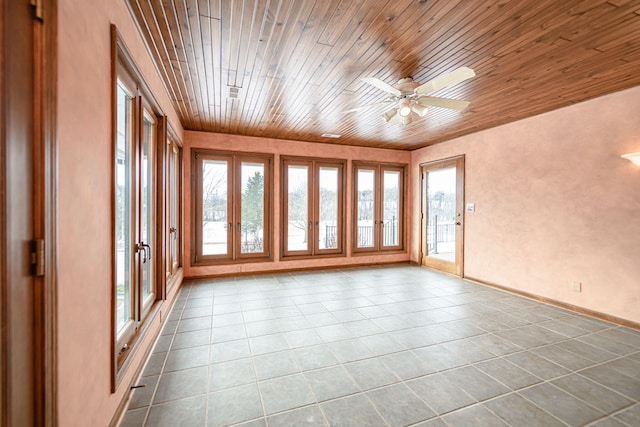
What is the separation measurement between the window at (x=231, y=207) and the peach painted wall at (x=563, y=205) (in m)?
4.03

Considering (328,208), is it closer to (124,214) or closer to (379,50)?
(379,50)

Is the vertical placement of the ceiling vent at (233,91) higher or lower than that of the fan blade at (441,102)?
higher

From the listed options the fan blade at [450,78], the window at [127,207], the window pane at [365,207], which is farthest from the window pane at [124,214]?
the window pane at [365,207]

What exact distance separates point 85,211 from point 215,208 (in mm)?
4110

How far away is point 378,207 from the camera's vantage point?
21.9 feet

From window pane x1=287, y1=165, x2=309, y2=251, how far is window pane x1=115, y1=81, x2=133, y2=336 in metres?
3.76

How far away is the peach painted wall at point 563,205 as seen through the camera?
3318 millimetres

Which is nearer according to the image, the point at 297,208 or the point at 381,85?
the point at 381,85

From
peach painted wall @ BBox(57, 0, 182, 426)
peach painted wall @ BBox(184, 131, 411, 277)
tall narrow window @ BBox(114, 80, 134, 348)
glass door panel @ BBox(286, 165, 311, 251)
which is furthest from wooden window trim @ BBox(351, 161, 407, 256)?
peach painted wall @ BBox(57, 0, 182, 426)

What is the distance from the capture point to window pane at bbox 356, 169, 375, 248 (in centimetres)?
656

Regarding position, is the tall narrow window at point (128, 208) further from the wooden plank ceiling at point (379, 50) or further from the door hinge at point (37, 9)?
the door hinge at point (37, 9)

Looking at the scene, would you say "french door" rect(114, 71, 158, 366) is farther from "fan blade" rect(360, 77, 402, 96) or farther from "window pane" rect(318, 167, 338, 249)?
"window pane" rect(318, 167, 338, 249)

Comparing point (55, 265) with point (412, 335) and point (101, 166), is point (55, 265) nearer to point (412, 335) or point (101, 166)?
point (101, 166)

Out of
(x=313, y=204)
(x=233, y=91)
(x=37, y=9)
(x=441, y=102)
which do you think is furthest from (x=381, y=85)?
(x=313, y=204)
